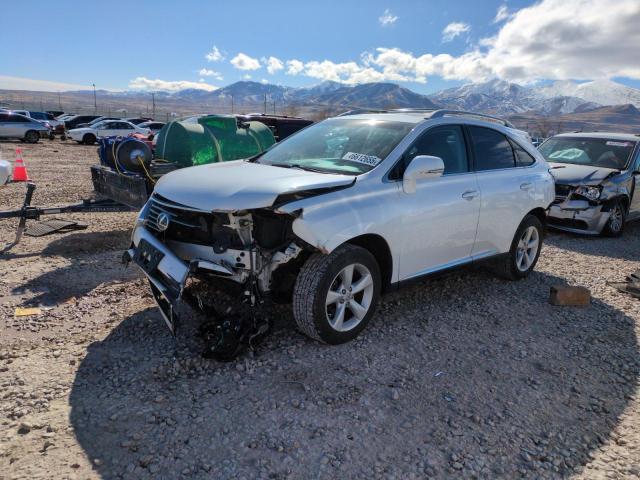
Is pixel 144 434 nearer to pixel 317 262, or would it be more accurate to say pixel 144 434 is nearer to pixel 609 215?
pixel 317 262

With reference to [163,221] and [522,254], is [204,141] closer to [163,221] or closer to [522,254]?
[163,221]

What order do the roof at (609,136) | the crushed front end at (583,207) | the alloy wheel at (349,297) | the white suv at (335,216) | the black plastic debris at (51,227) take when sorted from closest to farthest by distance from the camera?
the white suv at (335,216) < the alloy wheel at (349,297) < the black plastic debris at (51,227) < the crushed front end at (583,207) < the roof at (609,136)

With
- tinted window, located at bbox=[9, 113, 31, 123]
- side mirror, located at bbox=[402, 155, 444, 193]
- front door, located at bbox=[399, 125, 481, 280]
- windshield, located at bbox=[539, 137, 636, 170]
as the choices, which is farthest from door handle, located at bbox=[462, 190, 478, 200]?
tinted window, located at bbox=[9, 113, 31, 123]

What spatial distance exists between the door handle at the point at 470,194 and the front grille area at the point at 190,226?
2.22m

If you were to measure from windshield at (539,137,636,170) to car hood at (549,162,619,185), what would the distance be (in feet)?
1.05

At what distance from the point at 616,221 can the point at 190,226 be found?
7725 millimetres

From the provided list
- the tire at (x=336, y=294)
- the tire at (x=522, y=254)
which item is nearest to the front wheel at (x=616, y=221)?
the tire at (x=522, y=254)

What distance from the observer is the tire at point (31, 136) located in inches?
970

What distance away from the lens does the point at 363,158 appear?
13.2 feet

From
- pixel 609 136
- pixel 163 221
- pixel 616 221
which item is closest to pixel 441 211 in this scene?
pixel 163 221

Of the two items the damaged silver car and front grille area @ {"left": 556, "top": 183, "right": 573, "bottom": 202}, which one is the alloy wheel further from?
front grille area @ {"left": 556, "top": 183, "right": 573, "bottom": 202}

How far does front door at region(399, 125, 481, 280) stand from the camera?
4.03 metres

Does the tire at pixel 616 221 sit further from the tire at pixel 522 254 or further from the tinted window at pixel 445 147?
the tinted window at pixel 445 147

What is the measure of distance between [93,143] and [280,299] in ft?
88.6
